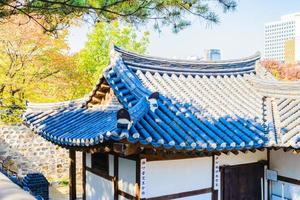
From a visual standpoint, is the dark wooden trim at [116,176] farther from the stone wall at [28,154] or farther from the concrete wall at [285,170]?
the stone wall at [28,154]

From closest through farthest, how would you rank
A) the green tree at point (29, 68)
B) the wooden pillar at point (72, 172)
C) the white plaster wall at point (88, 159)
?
the white plaster wall at point (88, 159) < the wooden pillar at point (72, 172) < the green tree at point (29, 68)

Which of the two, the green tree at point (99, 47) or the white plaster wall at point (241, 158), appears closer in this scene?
the white plaster wall at point (241, 158)

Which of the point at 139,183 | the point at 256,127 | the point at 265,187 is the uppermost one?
the point at 256,127

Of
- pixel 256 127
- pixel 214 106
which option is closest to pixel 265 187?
pixel 256 127

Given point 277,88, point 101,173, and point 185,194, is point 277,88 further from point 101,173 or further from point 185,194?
point 101,173

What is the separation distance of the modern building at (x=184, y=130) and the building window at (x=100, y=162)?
0.02 meters

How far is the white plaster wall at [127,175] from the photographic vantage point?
6.39 metres

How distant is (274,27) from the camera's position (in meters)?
56.5

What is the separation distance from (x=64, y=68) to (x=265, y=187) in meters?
11.1

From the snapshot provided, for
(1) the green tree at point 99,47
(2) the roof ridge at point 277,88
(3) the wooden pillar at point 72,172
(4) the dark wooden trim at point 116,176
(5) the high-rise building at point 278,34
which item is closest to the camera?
(4) the dark wooden trim at point 116,176

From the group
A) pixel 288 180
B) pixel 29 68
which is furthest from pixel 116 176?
pixel 29 68

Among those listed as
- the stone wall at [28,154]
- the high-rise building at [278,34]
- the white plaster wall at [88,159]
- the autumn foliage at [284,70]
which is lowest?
the stone wall at [28,154]

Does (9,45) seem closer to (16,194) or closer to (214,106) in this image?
(214,106)

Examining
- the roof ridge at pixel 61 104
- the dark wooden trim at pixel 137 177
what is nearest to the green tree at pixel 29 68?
the roof ridge at pixel 61 104
